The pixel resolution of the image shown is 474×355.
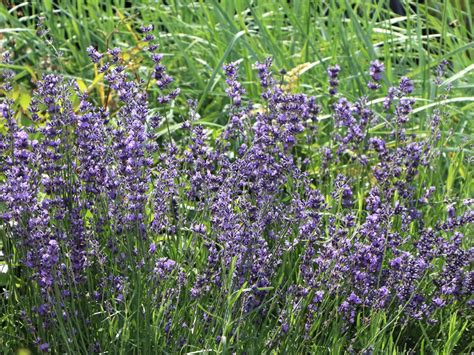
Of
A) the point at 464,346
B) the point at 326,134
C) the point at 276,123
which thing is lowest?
the point at 464,346

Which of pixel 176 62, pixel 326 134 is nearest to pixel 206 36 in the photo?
pixel 176 62

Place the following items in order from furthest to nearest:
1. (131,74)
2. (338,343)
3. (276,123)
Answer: (131,74) < (276,123) < (338,343)

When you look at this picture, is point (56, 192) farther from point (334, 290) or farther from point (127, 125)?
point (334, 290)

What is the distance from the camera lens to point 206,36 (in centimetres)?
523

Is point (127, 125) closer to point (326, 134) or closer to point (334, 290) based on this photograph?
point (334, 290)

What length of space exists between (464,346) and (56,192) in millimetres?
1625

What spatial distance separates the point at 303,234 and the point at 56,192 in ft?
2.67

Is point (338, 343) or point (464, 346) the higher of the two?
point (338, 343)

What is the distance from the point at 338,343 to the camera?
2807mm

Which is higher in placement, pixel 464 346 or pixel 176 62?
pixel 176 62

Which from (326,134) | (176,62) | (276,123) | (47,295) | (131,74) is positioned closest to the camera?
(47,295)

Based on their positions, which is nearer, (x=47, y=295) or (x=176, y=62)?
(x=47, y=295)

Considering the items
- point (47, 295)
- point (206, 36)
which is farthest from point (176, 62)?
point (47, 295)

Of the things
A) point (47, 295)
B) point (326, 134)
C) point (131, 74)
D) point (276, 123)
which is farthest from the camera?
point (131, 74)
